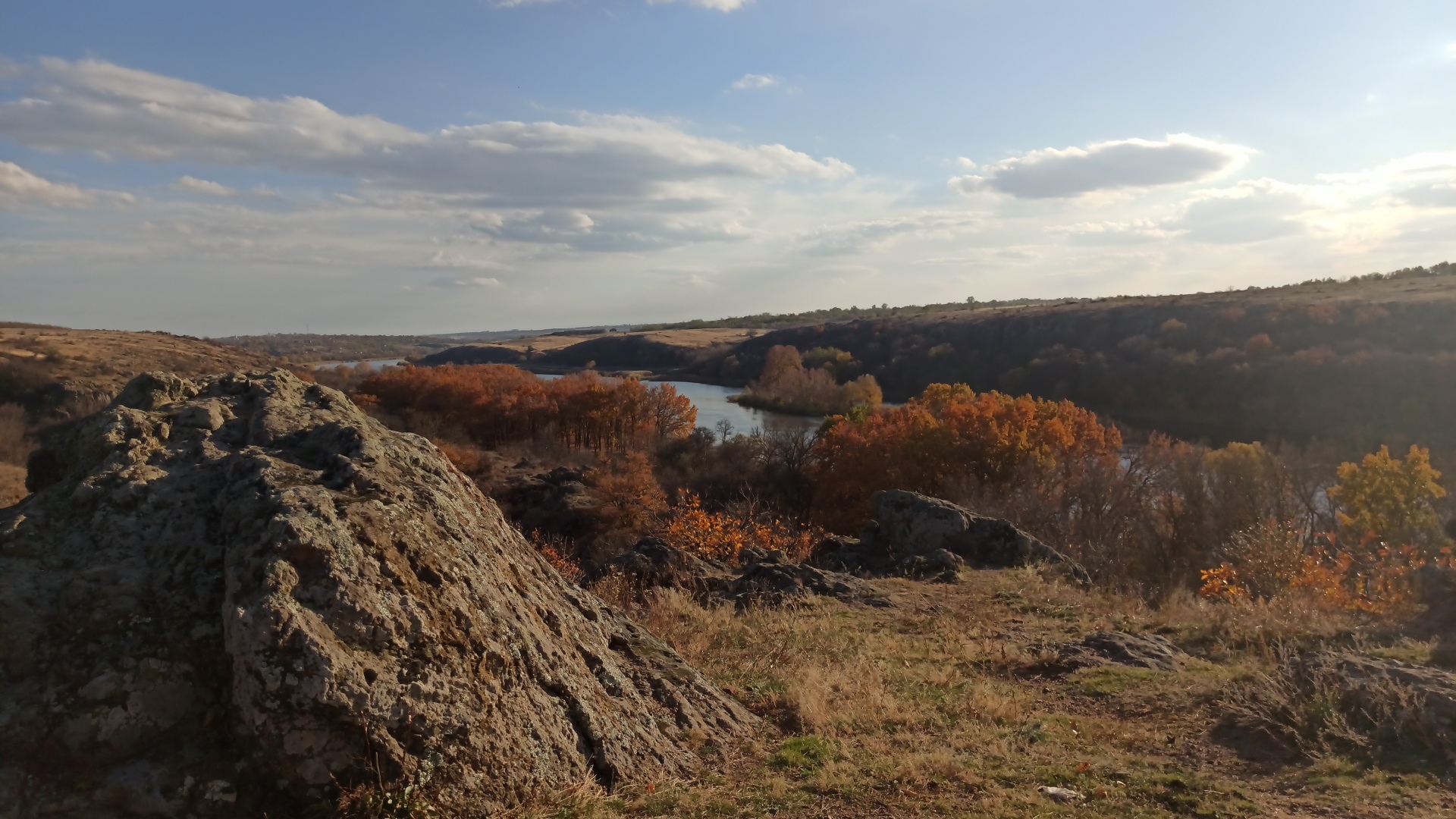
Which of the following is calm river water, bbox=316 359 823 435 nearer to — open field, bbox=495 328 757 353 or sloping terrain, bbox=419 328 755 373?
sloping terrain, bbox=419 328 755 373

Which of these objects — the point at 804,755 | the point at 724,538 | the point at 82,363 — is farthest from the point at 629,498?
the point at 82,363

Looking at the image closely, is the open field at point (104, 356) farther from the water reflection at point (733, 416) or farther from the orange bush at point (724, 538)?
the orange bush at point (724, 538)

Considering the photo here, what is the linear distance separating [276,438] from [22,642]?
1.76m

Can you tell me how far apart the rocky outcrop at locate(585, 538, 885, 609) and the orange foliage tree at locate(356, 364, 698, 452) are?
56.0m

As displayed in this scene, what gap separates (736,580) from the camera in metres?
11.6

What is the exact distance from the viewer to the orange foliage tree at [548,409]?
71.7 meters

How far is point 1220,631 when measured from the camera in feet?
29.7

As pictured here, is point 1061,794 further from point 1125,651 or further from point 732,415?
point 732,415

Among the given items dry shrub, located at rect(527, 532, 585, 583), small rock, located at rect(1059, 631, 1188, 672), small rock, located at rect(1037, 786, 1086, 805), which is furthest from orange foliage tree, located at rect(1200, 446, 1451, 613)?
dry shrub, located at rect(527, 532, 585, 583)

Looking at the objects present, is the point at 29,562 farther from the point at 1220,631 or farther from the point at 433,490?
the point at 1220,631

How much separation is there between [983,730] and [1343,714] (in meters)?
2.27

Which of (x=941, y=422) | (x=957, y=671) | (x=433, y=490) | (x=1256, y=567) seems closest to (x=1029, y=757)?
(x=957, y=671)

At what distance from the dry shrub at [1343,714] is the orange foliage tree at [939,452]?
35.3 m

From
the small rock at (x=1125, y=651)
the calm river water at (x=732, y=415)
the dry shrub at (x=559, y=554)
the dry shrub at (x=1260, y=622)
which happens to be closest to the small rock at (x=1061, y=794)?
the dry shrub at (x=559, y=554)
